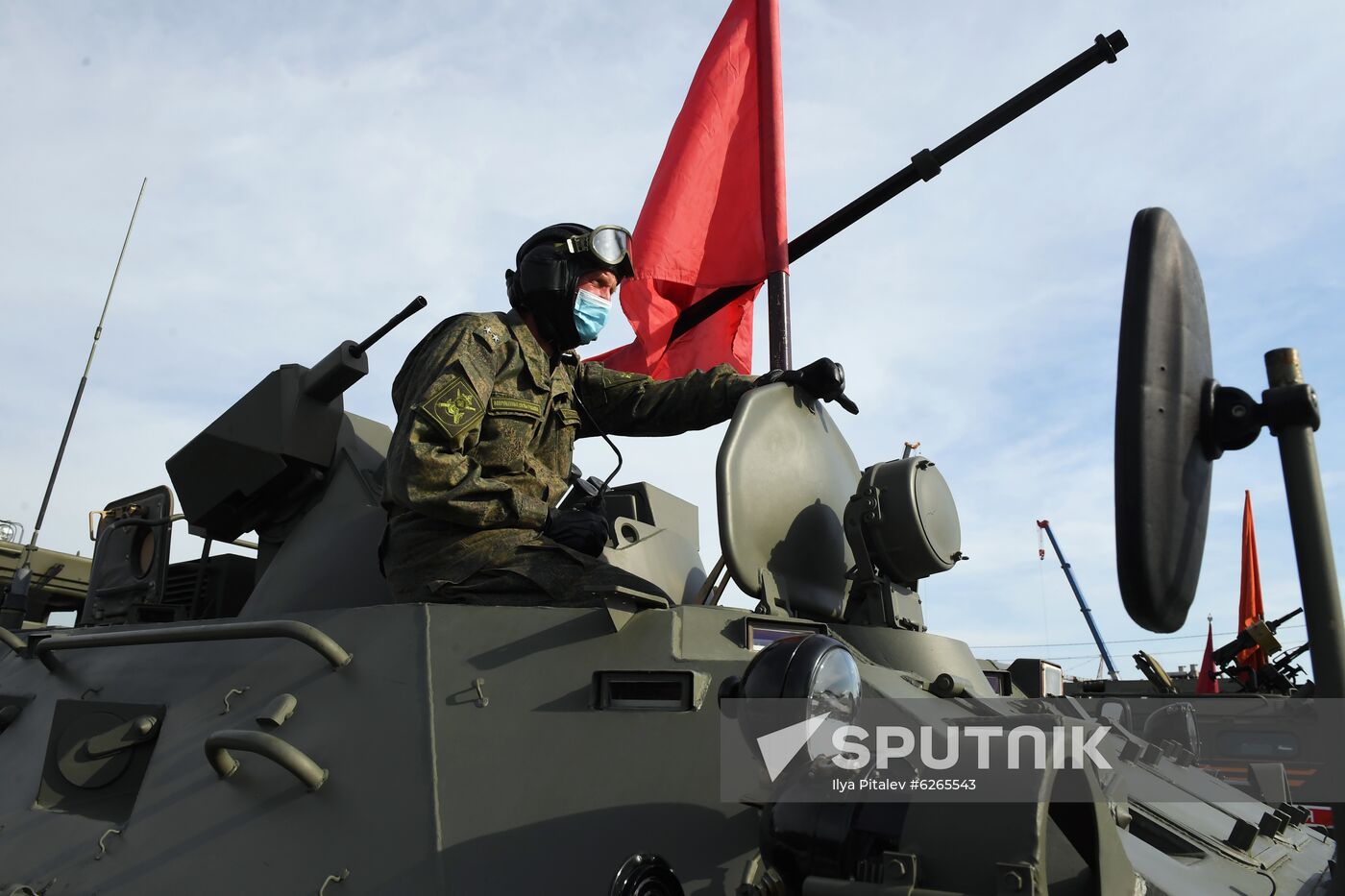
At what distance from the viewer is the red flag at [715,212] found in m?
Answer: 7.71

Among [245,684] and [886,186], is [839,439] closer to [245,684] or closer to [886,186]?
[245,684]

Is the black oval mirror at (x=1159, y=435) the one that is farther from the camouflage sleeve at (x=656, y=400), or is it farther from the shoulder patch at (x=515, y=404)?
the camouflage sleeve at (x=656, y=400)

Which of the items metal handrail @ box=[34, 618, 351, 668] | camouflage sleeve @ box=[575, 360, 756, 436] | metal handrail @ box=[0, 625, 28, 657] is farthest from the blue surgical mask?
metal handrail @ box=[0, 625, 28, 657]

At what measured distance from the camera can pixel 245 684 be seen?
9.80 ft

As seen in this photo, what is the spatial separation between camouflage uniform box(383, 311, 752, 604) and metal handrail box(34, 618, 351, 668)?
47cm

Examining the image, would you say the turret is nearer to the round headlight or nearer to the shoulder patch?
the shoulder patch

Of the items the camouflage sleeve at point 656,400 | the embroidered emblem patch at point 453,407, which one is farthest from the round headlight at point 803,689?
the camouflage sleeve at point 656,400

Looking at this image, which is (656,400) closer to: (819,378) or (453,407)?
(819,378)

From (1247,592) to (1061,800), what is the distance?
17.4 metres

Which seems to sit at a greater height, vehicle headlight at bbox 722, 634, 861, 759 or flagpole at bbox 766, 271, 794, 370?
flagpole at bbox 766, 271, 794, 370

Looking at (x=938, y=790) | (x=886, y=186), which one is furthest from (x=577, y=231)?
(x=886, y=186)

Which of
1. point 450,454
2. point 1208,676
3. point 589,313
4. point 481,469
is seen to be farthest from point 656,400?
point 1208,676

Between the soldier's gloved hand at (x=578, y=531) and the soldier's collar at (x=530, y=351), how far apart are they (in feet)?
1.89

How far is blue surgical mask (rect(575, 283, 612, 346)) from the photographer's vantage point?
402 cm
